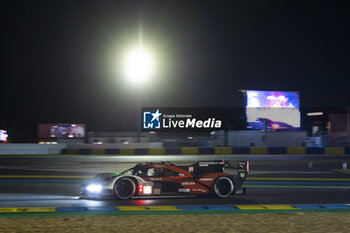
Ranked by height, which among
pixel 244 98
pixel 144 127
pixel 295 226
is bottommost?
pixel 295 226

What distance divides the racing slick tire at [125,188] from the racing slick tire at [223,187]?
1.82 meters

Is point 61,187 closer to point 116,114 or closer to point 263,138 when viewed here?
point 263,138

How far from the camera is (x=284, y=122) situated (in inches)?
1596

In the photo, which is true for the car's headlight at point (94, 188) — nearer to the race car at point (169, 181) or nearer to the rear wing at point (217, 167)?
the race car at point (169, 181)

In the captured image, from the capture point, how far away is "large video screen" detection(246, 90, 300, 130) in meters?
39.5

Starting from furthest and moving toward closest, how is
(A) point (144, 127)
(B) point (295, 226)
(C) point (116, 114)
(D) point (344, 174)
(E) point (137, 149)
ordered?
1. (C) point (116, 114)
2. (A) point (144, 127)
3. (E) point (137, 149)
4. (D) point (344, 174)
5. (B) point (295, 226)

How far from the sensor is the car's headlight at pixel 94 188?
8887 mm

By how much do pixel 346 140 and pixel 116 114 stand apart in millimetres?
31308

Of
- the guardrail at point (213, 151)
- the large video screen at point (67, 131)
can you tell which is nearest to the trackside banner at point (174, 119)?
the guardrail at point (213, 151)

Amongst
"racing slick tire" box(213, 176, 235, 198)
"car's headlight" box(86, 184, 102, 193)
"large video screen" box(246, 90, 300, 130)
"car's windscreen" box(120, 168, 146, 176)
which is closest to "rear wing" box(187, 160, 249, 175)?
"racing slick tire" box(213, 176, 235, 198)

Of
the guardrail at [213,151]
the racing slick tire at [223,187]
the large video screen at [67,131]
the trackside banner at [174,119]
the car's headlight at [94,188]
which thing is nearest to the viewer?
the car's headlight at [94,188]

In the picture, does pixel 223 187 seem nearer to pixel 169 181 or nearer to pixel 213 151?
pixel 169 181

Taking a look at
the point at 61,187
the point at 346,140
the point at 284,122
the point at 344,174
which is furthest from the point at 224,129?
the point at 61,187

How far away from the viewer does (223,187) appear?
9234 millimetres
